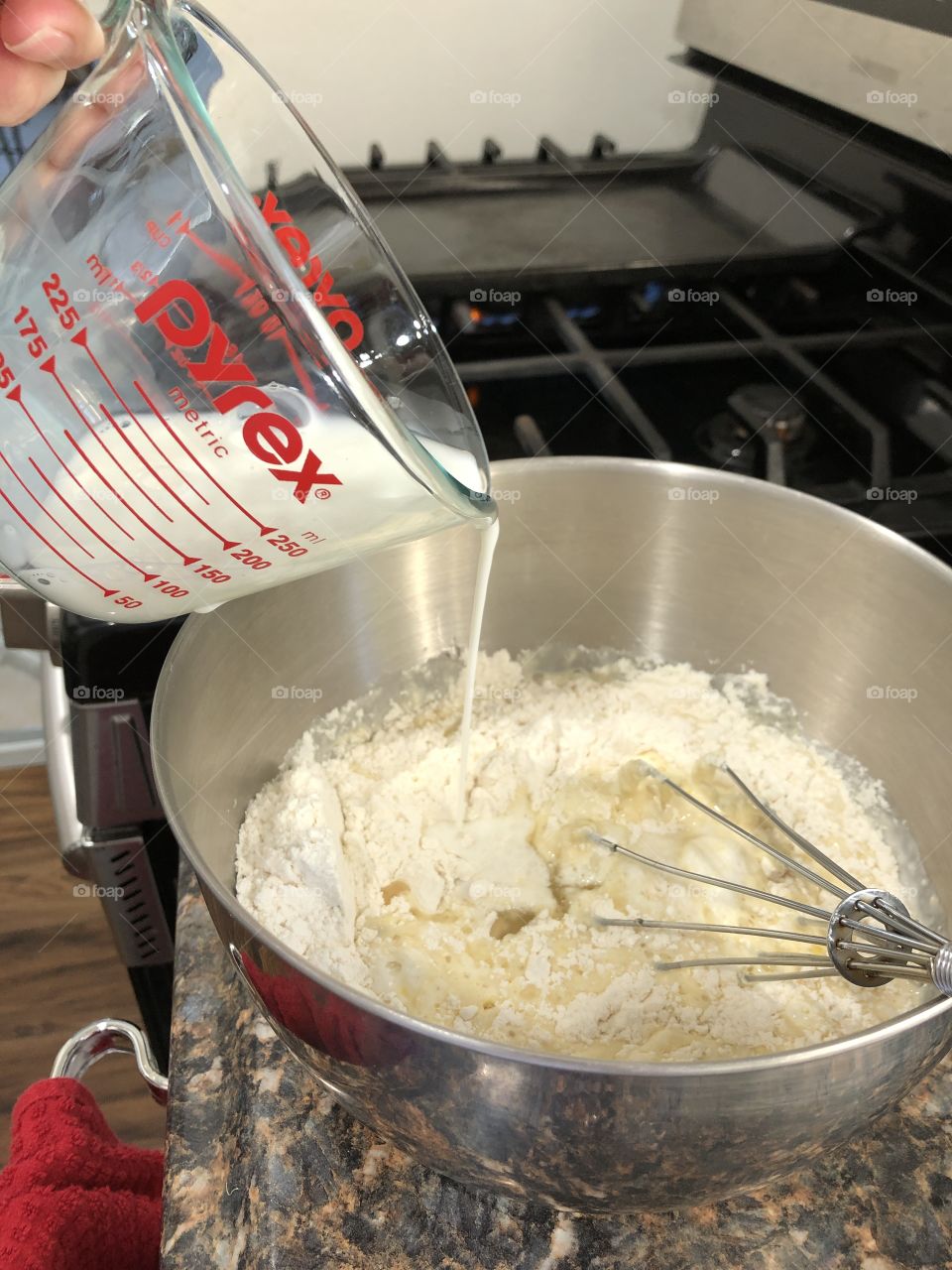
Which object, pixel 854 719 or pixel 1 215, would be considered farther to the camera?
pixel 854 719

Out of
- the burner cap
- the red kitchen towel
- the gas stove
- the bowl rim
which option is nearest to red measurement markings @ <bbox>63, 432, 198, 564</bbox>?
the bowl rim

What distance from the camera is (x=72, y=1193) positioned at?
1.86ft

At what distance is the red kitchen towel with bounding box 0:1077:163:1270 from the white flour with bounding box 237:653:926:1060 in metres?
0.16

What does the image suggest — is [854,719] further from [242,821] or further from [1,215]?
[1,215]

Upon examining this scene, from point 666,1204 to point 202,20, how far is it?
63 centimetres

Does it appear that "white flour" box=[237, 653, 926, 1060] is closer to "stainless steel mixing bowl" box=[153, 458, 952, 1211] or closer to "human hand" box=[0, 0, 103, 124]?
"stainless steel mixing bowl" box=[153, 458, 952, 1211]

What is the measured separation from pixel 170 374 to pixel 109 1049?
0.44 metres

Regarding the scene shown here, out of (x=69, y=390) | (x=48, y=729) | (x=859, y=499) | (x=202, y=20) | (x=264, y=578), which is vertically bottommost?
(x=48, y=729)

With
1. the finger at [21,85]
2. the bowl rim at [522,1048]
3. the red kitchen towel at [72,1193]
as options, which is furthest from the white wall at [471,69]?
the red kitchen towel at [72,1193]

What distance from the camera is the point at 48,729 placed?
0.85 meters

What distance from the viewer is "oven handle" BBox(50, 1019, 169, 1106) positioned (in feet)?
2.05

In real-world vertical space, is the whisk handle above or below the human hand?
below

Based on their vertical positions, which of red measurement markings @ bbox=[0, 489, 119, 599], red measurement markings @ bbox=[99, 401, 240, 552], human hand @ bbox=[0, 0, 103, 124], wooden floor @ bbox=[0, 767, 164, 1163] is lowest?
wooden floor @ bbox=[0, 767, 164, 1163]

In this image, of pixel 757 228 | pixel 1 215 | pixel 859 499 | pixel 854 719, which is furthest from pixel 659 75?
pixel 1 215
